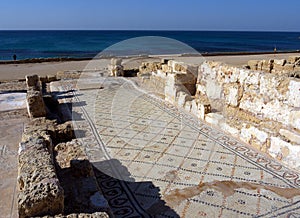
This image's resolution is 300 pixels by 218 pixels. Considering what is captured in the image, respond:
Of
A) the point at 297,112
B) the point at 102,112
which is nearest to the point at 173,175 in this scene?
the point at 297,112

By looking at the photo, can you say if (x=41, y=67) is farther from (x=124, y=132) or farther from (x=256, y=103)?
(x=256, y=103)

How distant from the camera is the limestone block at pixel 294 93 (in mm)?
5156

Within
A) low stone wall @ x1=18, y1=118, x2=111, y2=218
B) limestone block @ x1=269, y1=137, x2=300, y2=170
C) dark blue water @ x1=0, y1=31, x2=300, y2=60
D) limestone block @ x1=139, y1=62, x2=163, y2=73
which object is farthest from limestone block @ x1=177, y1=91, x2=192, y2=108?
dark blue water @ x1=0, y1=31, x2=300, y2=60

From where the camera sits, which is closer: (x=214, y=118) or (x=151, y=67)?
(x=214, y=118)

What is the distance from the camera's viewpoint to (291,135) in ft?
16.3

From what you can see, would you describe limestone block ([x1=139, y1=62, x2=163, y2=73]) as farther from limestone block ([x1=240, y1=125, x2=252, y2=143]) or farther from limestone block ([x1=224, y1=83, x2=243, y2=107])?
limestone block ([x1=240, y1=125, x2=252, y2=143])

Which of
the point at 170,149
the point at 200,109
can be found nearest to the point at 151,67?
the point at 200,109

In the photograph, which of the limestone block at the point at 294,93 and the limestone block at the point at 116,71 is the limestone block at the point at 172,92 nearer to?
the limestone block at the point at 294,93

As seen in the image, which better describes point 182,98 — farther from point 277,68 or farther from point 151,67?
point 151,67

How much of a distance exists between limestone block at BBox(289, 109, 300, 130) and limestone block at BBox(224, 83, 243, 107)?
165 centimetres

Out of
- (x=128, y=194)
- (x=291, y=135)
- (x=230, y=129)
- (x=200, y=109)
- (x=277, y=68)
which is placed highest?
(x=277, y=68)

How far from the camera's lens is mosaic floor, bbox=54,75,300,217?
3674 mm

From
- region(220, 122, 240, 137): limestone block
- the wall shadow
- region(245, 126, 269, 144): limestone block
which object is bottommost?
the wall shadow

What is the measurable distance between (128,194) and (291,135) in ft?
10.1
